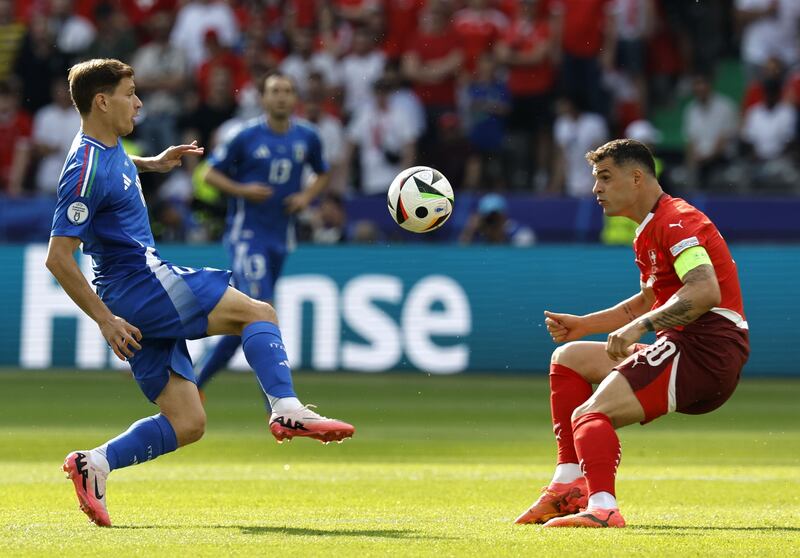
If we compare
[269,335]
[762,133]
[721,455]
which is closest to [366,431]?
[721,455]

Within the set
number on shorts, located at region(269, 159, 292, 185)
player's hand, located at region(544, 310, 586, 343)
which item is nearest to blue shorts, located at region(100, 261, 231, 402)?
player's hand, located at region(544, 310, 586, 343)

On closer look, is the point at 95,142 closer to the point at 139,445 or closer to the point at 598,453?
the point at 139,445

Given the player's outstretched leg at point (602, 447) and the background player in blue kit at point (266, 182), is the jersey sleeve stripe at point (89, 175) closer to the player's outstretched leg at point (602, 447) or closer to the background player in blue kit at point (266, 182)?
the player's outstretched leg at point (602, 447)

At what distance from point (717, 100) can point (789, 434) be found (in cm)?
791

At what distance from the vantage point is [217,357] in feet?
36.8

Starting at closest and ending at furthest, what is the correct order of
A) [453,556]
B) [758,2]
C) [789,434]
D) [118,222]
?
[453,556]
[118,222]
[789,434]
[758,2]

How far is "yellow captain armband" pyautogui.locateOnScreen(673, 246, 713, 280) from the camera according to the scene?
6.68m

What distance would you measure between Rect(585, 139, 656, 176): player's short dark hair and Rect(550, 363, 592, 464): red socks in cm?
105

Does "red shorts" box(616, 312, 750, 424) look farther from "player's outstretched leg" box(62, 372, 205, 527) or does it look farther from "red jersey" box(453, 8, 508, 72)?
"red jersey" box(453, 8, 508, 72)

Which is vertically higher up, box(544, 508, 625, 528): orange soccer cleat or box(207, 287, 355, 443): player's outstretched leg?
box(207, 287, 355, 443): player's outstretched leg

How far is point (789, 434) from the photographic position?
11.5m

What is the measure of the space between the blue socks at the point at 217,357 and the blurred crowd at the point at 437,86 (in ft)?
18.5

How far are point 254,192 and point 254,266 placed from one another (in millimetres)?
611

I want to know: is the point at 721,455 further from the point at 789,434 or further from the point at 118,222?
A: the point at 118,222
